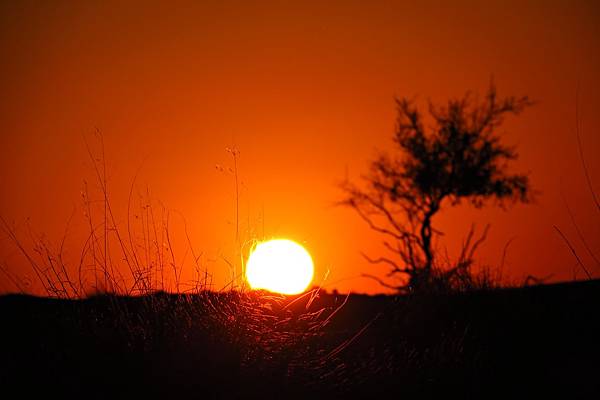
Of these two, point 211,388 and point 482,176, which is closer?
point 211,388

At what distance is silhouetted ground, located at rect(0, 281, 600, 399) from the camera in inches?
158

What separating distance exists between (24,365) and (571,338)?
439 cm

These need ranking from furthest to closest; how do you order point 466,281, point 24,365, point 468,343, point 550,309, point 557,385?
point 466,281 < point 550,309 < point 468,343 < point 557,385 < point 24,365

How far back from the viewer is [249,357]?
13.8 feet

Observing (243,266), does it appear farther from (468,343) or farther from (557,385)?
(557,385)

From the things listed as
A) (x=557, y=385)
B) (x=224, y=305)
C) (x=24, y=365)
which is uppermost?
(x=224, y=305)

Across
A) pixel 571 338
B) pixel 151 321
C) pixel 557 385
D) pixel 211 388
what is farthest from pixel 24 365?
pixel 571 338

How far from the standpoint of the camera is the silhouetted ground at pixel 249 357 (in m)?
4.01

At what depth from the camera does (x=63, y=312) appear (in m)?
5.15

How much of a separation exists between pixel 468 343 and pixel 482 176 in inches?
463

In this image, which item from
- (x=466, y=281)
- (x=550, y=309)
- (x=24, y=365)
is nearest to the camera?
(x=24, y=365)

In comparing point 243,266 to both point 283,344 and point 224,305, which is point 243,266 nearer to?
point 224,305

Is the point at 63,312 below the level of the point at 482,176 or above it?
below

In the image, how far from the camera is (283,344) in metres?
4.33
